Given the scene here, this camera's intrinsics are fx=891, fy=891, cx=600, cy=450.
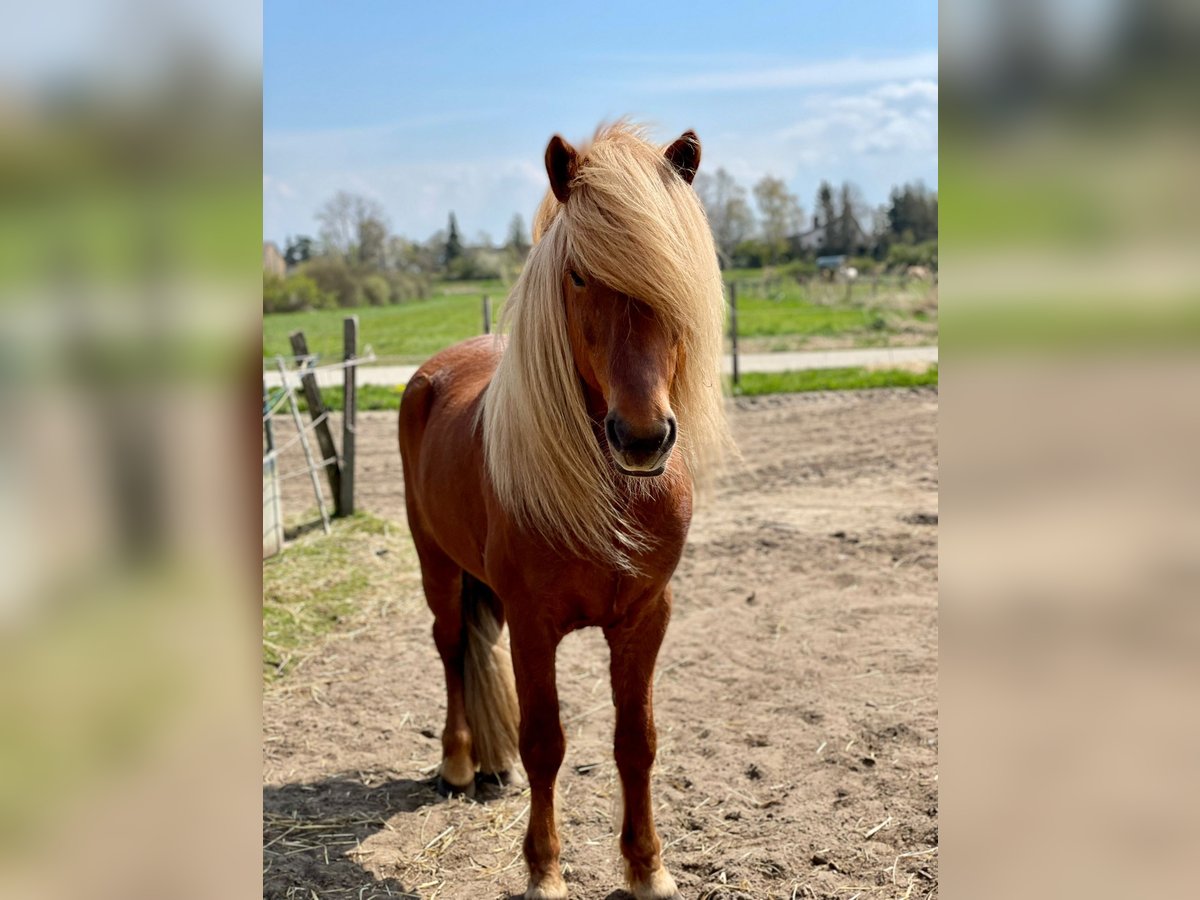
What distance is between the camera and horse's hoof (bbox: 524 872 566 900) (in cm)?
269

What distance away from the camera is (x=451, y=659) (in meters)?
3.53

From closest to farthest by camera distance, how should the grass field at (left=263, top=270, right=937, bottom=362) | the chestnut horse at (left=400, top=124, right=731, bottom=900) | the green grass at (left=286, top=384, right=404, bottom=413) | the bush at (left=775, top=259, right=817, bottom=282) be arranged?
the chestnut horse at (left=400, top=124, right=731, bottom=900)
the green grass at (left=286, top=384, right=404, bottom=413)
the grass field at (left=263, top=270, right=937, bottom=362)
the bush at (left=775, top=259, right=817, bottom=282)

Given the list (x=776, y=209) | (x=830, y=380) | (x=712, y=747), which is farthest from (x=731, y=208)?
(x=712, y=747)

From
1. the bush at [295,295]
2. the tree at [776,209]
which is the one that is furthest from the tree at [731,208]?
the bush at [295,295]

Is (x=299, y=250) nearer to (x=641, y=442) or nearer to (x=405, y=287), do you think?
(x=405, y=287)

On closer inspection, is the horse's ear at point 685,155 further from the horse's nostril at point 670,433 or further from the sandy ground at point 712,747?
the sandy ground at point 712,747

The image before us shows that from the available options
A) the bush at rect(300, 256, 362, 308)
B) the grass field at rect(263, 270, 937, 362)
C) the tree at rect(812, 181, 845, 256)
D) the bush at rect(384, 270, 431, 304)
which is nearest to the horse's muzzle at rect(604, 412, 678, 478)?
the grass field at rect(263, 270, 937, 362)

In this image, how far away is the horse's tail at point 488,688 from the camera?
343 centimetres

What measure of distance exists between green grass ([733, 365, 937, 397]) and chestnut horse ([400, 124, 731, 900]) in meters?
9.18

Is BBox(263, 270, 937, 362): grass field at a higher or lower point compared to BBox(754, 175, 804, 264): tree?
lower

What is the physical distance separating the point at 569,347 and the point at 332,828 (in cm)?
204

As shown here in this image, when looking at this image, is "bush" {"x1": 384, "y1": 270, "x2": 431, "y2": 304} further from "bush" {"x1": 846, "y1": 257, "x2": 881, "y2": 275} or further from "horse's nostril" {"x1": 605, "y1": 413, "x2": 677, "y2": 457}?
"horse's nostril" {"x1": 605, "y1": 413, "x2": 677, "y2": 457}
